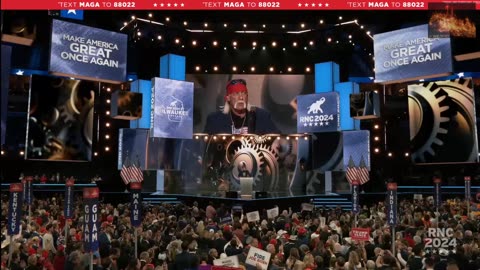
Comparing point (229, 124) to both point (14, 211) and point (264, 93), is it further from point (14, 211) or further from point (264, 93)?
point (14, 211)

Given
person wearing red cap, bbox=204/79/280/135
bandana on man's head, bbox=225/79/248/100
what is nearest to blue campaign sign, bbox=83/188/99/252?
person wearing red cap, bbox=204/79/280/135

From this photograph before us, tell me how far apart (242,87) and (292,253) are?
895 inches

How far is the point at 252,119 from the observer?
3141 centimetres

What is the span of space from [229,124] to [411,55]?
11.8 m

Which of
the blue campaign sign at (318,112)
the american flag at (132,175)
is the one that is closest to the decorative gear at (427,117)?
the blue campaign sign at (318,112)

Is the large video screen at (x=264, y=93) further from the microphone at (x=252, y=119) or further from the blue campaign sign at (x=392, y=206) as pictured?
the blue campaign sign at (x=392, y=206)

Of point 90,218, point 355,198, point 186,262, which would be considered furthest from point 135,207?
point 355,198

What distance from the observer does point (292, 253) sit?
9523 millimetres

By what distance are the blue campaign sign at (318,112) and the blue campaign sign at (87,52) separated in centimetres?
1068

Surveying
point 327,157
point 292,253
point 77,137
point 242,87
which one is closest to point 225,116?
point 242,87

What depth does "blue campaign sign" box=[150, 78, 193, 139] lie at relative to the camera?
26844 millimetres

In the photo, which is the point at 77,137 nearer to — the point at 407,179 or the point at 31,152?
the point at 31,152

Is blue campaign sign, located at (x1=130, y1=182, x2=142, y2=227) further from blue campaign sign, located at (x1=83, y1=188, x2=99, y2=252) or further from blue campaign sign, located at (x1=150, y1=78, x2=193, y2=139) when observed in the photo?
blue campaign sign, located at (x1=150, y1=78, x2=193, y2=139)

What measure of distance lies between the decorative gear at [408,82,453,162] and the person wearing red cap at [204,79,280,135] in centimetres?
834
